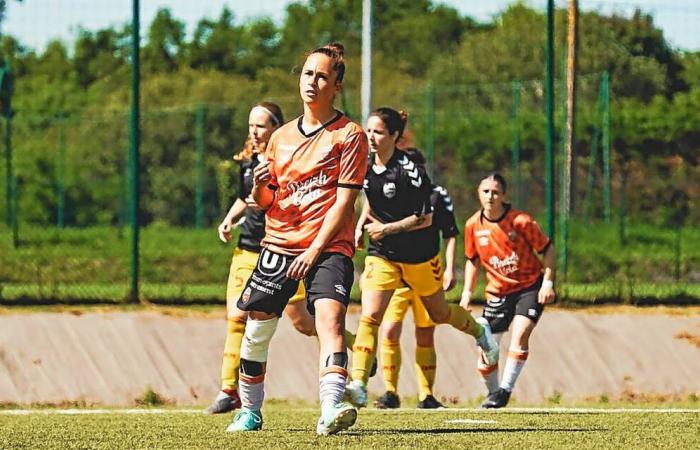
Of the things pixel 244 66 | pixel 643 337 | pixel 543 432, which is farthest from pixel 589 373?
pixel 244 66

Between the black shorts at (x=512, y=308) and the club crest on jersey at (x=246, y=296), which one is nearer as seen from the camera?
the club crest on jersey at (x=246, y=296)

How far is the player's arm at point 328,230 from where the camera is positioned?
25.4 feet

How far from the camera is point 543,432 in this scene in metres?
8.17

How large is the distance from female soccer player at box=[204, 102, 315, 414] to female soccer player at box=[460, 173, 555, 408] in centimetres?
170

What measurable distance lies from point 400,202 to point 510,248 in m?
1.14

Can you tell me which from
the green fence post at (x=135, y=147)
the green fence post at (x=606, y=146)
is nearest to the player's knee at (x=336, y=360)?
the green fence post at (x=135, y=147)

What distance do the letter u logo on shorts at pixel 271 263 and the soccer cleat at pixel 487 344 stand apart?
11.8 ft

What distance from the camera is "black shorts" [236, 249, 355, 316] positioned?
25.7 feet

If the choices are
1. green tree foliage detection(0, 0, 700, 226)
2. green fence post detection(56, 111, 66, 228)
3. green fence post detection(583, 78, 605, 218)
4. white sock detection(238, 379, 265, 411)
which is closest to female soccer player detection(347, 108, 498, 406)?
green tree foliage detection(0, 0, 700, 226)

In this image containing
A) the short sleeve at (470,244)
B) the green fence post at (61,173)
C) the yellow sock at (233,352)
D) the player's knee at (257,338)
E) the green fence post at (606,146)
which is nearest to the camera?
the player's knee at (257,338)

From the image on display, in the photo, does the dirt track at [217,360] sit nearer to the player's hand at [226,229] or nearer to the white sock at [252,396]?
the player's hand at [226,229]

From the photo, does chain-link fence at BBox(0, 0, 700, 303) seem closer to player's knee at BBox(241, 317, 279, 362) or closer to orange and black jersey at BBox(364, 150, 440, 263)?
orange and black jersey at BBox(364, 150, 440, 263)

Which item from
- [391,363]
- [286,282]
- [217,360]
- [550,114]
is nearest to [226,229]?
[391,363]

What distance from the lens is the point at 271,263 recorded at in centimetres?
795
